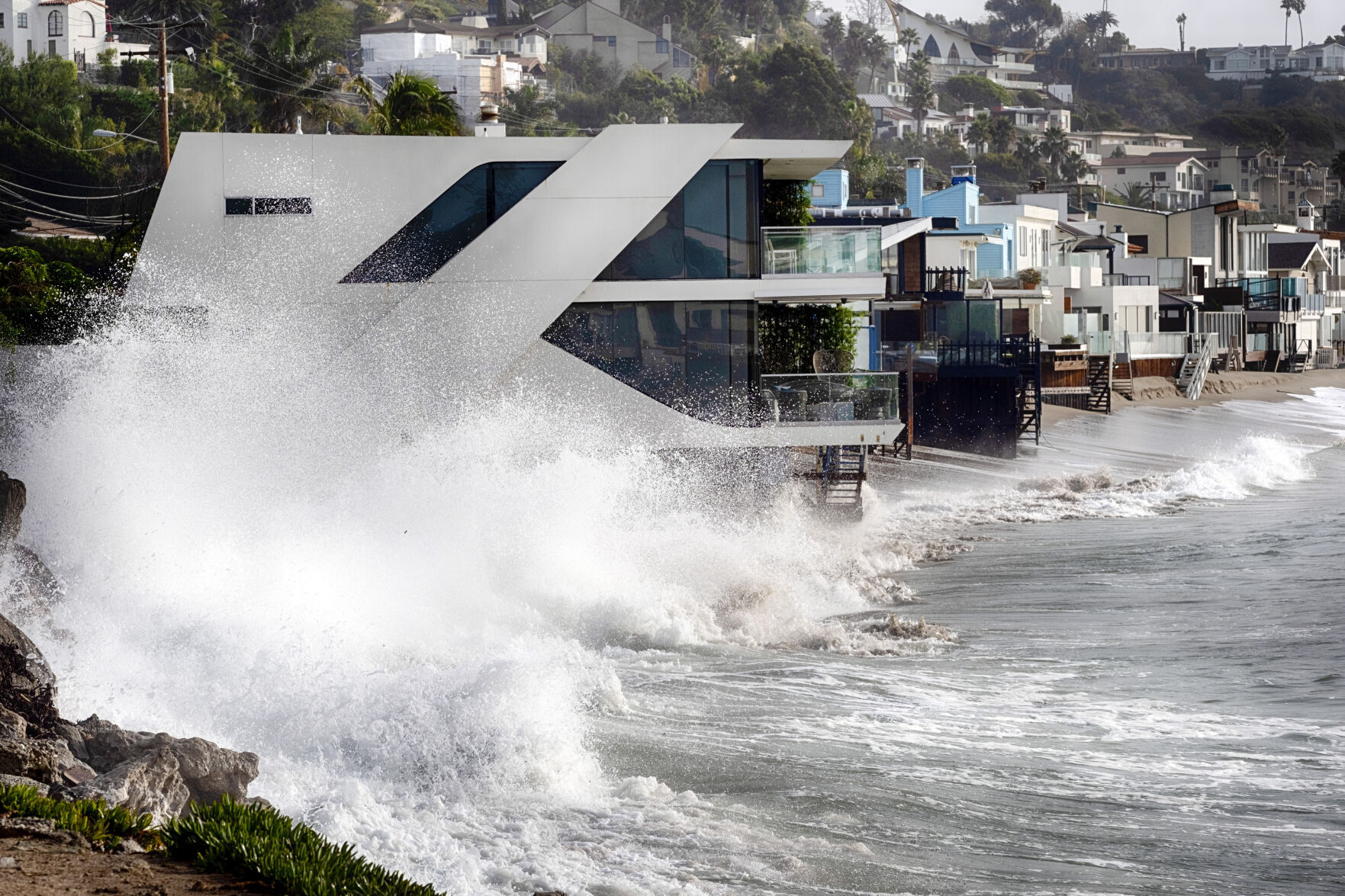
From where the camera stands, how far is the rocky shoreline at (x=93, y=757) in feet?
37.1

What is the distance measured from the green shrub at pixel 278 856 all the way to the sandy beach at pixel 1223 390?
151 feet

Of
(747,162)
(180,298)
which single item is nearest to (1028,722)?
(747,162)

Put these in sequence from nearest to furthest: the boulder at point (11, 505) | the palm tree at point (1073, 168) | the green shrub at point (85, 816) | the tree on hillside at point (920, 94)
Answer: the green shrub at point (85, 816) → the boulder at point (11, 505) → the palm tree at point (1073, 168) → the tree on hillside at point (920, 94)

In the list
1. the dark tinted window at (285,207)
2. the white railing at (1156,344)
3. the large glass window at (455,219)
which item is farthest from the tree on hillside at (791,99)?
the dark tinted window at (285,207)

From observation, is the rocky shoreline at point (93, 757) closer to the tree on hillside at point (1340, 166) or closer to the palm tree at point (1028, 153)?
the tree on hillside at point (1340, 166)

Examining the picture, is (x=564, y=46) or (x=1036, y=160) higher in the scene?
(x=564, y=46)

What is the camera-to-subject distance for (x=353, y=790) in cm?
1326

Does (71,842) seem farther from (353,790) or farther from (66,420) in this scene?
(66,420)

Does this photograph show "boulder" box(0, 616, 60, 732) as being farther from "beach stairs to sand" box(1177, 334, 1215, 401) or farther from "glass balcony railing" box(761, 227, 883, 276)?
"beach stairs to sand" box(1177, 334, 1215, 401)

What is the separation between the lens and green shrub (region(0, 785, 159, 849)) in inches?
392

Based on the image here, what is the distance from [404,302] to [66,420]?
5515mm

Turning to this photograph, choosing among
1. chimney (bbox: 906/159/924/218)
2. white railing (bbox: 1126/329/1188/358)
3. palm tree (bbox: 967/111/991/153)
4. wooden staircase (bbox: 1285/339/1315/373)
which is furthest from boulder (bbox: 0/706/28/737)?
palm tree (bbox: 967/111/991/153)

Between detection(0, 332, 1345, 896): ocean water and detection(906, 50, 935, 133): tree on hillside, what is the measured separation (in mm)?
143231

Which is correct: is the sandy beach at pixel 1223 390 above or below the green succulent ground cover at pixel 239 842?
above
